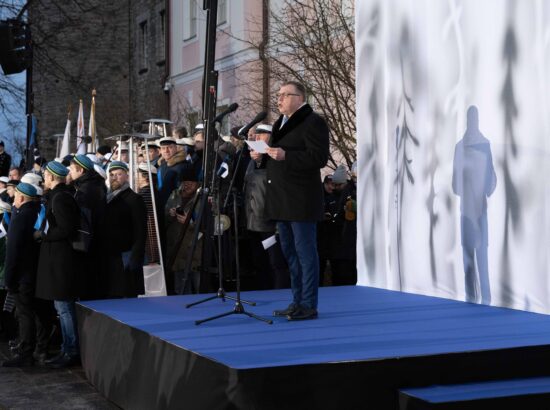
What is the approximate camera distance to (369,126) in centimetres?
1151

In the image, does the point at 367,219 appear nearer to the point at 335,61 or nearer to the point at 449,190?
the point at 449,190

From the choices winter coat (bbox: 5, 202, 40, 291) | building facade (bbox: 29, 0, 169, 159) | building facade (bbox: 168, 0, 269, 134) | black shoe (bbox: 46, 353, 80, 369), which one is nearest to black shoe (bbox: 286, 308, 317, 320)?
black shoe (bbox: 46, 353, 80, 369)

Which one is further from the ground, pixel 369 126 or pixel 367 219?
pixel 369 126

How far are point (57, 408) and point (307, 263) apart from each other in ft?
7.06

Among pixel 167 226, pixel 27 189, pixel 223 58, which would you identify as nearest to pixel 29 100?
pixel 167 226

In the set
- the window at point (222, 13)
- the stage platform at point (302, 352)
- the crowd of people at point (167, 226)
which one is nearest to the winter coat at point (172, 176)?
the crowd of people at point (167, 226)

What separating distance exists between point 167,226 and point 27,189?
1.94 meters

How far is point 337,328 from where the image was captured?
7.73 m

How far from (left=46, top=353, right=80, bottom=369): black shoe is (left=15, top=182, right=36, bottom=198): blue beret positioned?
1.50 meters

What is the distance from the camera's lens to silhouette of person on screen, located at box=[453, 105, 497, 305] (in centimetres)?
A: 918

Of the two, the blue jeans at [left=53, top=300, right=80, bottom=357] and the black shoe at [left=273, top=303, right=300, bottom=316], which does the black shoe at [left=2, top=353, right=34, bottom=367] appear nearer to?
the blue jeans at [left=53, top=300, right=80, bottom=357]

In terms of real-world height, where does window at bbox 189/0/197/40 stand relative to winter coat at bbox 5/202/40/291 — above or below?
above

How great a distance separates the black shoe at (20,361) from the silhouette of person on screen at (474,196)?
4.03m

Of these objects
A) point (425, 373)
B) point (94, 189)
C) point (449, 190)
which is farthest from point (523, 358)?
point (94, 189)
